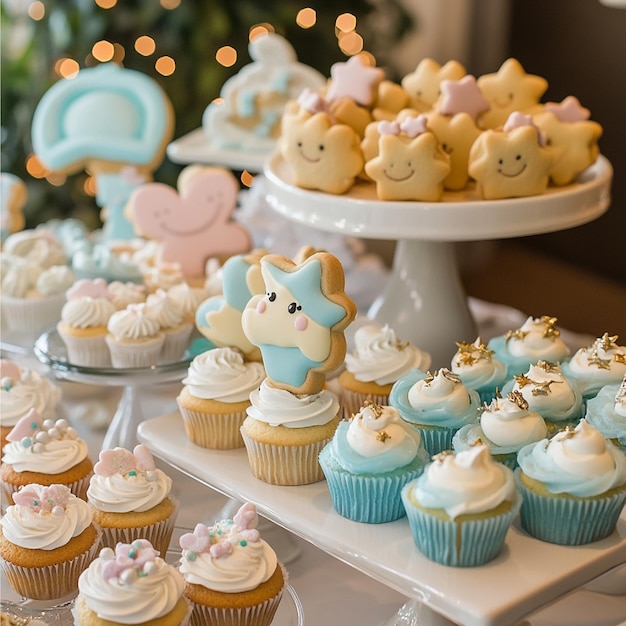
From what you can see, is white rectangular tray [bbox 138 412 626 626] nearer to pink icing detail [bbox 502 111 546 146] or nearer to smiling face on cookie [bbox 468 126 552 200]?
smiling face on cookie [bbox 468 126 552 200]

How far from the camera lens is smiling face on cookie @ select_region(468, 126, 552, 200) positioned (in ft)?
5.55

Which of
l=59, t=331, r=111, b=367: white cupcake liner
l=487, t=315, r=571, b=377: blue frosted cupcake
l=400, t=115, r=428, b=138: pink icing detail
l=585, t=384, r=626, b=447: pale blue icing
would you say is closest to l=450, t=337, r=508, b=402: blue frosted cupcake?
l=487, t=315, r=571, b=377: blue frosted cupcake

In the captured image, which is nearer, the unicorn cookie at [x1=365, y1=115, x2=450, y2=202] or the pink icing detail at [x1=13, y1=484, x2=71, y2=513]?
the pink icing detail at [x1=13, y1=484, x2=71, y2=513]

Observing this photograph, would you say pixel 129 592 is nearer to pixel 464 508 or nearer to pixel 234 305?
pixel 464 508

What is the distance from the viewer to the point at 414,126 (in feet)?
5.59

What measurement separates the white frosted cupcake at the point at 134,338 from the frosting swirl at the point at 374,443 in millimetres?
573

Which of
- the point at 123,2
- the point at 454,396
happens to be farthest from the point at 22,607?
the point at 123,2

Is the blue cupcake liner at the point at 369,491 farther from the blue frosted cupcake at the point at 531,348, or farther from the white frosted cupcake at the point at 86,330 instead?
the white frosted cupcake at the point at 86,330

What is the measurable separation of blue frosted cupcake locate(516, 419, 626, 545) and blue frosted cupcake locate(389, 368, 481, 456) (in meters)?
0.16

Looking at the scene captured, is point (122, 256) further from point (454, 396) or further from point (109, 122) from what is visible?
point (454, 396)

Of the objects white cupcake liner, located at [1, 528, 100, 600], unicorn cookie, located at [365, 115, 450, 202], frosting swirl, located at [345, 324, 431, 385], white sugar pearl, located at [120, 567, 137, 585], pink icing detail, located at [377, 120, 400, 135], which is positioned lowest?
white cupcake liner, located at [1, 528, 100, 600]

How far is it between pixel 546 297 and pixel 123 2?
225cm

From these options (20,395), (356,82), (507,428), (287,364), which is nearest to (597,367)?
(507,428)

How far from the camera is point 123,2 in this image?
3428mm
